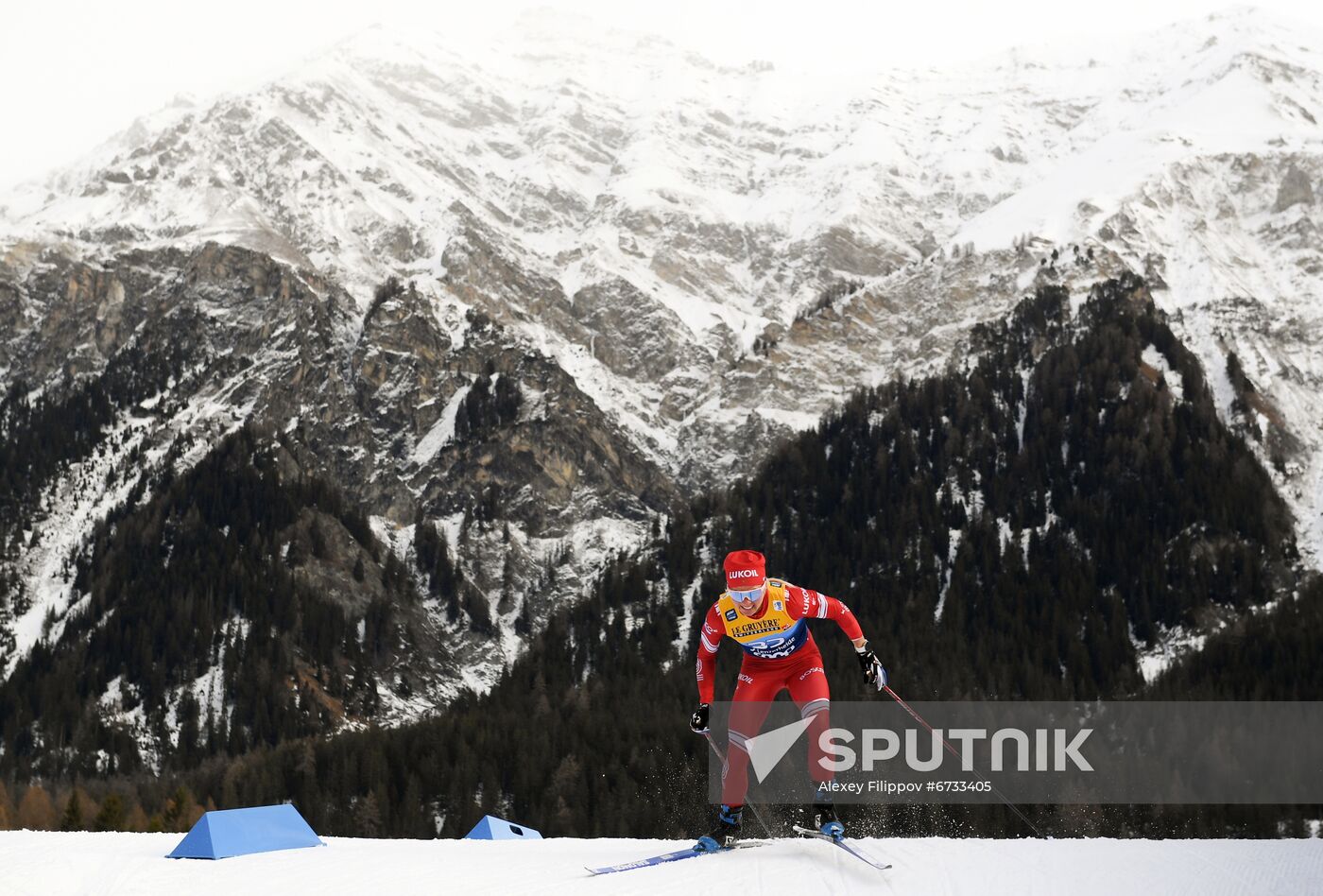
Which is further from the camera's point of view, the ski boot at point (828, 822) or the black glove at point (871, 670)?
the black glove at point (871, 670)

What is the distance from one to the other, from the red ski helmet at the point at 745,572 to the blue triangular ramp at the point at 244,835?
661cm

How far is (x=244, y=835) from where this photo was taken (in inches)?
704

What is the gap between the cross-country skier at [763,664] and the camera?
58.0 feet

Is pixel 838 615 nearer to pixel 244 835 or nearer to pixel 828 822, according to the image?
pixel 828 822

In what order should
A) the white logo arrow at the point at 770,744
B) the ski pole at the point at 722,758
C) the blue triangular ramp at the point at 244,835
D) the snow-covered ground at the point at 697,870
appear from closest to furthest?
the snow-covered ground at the point at 697,870 → the blue triangular ramp at the point at 244,835 → the white logo arrow at the point at 770,744 → the ski pole at the point at 722,758

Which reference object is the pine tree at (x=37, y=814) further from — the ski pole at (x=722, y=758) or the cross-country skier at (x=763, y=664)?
the cross-country skier at (x=763, y=664)

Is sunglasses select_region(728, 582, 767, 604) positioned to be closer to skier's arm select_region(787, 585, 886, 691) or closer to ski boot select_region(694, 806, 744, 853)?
skier's arm select_region(787, 585, 886, 691)

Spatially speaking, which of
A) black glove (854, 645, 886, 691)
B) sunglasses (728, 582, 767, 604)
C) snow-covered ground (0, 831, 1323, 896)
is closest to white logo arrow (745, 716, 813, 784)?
black glove (854, 645, 886, 691)

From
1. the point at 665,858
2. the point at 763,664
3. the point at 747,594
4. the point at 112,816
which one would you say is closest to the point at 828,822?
the point at 665,858

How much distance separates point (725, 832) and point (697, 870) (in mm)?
1983

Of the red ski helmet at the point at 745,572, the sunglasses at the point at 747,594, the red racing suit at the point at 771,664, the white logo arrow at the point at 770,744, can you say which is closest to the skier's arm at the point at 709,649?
the red racing suit at the point at 771,664

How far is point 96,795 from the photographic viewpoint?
119 m

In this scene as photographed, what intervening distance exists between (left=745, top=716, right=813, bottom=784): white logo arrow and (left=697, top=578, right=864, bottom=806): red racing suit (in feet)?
0.46

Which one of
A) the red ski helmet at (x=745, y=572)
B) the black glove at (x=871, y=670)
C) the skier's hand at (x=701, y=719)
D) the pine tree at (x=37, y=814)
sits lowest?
the pine tree at (x=37, y=814)
